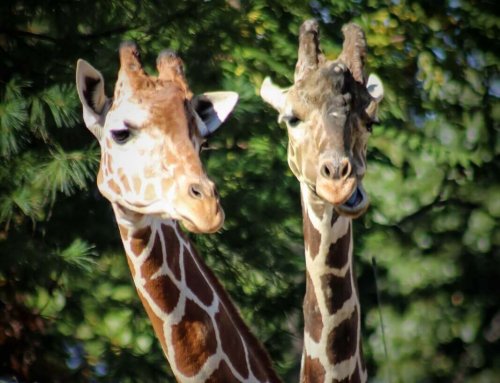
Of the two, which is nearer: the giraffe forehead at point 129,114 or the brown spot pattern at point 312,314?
the giraffe forehead at point 129,114

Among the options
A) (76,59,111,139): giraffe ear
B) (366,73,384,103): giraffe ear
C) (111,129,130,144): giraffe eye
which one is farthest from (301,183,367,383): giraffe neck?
(76,59,111,139): giraffe ear

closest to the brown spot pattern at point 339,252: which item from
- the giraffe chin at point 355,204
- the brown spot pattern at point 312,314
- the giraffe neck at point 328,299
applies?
the giraffe neck at point 328,299

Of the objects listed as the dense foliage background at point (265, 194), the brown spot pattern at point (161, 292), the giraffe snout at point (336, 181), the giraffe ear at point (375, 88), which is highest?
the giraffe snout at point (336, 181)

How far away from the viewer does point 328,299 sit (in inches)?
205

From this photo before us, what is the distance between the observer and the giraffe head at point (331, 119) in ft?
15.6

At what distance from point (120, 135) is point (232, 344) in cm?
95

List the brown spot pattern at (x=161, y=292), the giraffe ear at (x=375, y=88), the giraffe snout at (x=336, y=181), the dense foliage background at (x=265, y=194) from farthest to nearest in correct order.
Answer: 1. the dense foliage background at (x=265, y=194)
2. the giraffe ear at (x=375, y=88)
3. the brown spot pattern at (x=161, y=292)
4. the giraffe snout at (x=336, y=181)

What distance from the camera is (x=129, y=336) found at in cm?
776

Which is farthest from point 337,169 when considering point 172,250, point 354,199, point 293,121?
point 172,250

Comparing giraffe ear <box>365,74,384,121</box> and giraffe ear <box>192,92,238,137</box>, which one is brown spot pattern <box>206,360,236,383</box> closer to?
giraffe ear <box>192,92,238,137</box>

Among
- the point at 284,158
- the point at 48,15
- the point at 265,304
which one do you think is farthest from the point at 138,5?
the point at 265,304

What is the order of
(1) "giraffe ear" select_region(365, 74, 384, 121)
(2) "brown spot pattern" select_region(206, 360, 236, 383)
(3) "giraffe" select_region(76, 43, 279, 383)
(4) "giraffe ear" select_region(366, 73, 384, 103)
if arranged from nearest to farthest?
(3) "giraffe" select_region(76, 43, 279, 383), (1) "giraffe ear" select_region(365, 74, 384, 121), (2) "brown spot pattern" select_region(206, 360, 236, 383), (4) "giraffe ear" select_region(366, 73, 384, 103)

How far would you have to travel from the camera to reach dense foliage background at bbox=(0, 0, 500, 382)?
24.9 ft

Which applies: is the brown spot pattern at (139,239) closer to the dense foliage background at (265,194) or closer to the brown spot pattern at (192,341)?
the brown spot pattern at (192,341)
